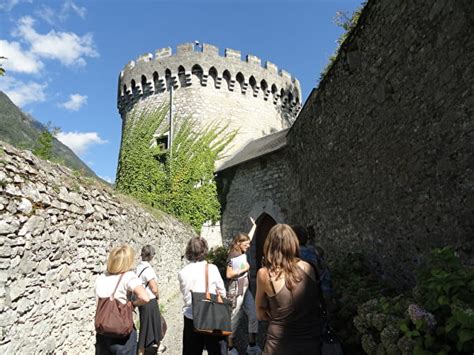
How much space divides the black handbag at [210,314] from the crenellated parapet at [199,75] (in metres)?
12.9

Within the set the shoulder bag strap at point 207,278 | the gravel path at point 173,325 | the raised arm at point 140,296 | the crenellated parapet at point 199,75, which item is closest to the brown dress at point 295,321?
the shoulder bag strap at point 207,278

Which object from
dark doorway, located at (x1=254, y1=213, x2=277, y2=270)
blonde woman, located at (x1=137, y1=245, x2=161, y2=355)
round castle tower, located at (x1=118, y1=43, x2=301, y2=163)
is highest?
round castle tower, located at (x1=118, y1=43, x2=301, y2=163)

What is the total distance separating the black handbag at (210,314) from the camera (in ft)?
9.85

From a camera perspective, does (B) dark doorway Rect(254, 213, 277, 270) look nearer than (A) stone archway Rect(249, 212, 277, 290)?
Yes

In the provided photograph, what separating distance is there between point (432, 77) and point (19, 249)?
4.84 metres

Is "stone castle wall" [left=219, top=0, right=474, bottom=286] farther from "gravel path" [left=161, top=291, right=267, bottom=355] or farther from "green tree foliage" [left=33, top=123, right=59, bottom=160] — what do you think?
"green tree foliage" [left=33, top=123, right=59, bottom=160]

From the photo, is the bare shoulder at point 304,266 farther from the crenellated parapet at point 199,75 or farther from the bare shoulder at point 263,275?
the crenellated parapet at point 199,75

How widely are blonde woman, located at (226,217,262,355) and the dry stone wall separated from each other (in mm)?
2173

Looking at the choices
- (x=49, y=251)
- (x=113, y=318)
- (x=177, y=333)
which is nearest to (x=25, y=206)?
(x=49, y=251)

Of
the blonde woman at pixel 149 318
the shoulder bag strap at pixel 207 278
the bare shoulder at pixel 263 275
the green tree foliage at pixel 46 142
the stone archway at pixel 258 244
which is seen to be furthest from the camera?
the stone archway at pixel 258 244

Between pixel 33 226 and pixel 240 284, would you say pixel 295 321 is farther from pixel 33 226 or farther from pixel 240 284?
Result: pixel 33 226

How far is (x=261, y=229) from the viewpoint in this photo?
40.0 ft

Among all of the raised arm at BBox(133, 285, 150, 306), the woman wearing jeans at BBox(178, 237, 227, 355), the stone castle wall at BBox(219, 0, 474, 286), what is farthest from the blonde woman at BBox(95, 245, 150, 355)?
the stone castle wall at BBox(219, 0, 474, 286)

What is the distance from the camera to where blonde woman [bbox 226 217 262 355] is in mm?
4055
